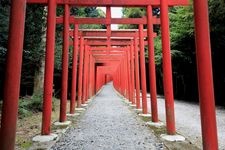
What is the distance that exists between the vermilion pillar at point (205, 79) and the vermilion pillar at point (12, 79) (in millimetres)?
3153

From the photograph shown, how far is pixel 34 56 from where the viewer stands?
1463 cm

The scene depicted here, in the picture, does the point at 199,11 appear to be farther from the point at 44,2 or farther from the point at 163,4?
the point at 44,2

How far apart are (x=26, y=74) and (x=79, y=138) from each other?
11.1m

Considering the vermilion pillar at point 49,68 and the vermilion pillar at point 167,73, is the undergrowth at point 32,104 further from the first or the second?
the vermilion pillar at point 167,73

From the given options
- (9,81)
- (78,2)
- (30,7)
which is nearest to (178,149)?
(9,81)

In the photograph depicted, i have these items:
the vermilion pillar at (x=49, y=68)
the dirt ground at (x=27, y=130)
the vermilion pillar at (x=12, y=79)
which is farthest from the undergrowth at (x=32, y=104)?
the vermilion pillar at (x=12, y=79)

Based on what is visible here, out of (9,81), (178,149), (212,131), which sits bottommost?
(178,149)

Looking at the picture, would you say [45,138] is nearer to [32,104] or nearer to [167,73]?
[167,73]

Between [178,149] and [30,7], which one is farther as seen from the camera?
[30,7]

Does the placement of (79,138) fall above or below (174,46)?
below

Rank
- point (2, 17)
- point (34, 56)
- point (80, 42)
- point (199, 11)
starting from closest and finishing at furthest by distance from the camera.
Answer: point (199, 11) < point (2, 17) < point (34, 56) < point (80, 42)

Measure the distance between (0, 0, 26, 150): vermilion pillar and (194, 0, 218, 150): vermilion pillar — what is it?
124 inches

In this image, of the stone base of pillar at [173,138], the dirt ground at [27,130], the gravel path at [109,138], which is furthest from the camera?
the stone base of pillar at [173,138]

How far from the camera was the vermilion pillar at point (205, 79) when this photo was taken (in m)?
4.78
